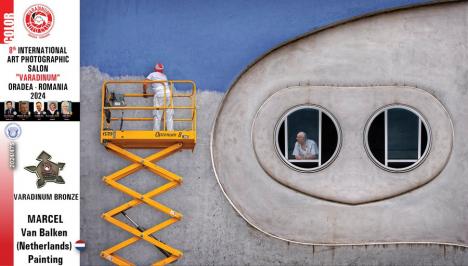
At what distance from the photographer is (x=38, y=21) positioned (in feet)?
55.5

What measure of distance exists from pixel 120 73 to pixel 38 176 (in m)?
3.16

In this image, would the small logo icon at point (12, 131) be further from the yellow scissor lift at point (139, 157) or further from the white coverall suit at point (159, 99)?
the white coverall suit at point (159, 99)

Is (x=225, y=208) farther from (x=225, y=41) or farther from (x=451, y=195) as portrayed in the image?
(x=451, y=195)

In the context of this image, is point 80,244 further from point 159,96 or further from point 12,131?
point 159,96

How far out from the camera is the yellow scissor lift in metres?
15.1

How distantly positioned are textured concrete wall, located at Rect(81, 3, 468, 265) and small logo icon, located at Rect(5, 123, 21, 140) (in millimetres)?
1544

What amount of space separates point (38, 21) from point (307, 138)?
717cm

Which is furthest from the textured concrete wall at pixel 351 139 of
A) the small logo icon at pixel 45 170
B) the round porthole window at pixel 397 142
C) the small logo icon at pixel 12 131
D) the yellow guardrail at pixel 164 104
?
the small logo icon at pixel 12 131

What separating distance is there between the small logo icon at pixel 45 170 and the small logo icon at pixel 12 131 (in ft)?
2.48

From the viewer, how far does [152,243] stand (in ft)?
52.1

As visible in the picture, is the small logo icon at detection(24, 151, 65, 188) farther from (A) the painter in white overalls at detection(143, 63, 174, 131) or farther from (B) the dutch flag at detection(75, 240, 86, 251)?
(A) the painter in white overalls at detection(143, 63, 174, 131)

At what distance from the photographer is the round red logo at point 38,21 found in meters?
16.9

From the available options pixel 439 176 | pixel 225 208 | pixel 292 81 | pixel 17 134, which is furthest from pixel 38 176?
pixel 439 176

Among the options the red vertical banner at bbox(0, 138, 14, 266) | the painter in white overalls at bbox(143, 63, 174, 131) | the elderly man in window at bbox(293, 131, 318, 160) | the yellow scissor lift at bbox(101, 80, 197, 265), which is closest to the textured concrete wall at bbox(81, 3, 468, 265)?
the yellow scissor lift at bbox(101, 80, 197, 265)
